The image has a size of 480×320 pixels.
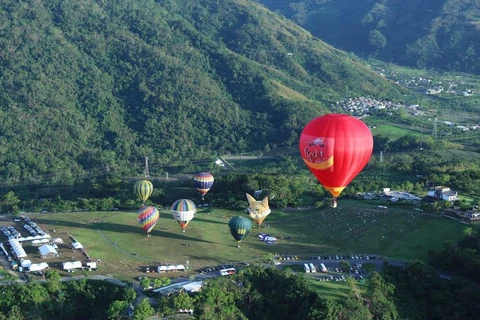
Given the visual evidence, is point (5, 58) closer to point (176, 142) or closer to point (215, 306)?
point (176, 142)

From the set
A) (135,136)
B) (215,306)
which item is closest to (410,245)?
(215,306)

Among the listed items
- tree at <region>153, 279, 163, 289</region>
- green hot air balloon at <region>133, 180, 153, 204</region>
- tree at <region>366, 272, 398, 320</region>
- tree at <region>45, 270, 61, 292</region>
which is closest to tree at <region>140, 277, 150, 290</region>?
tree at <region>153, 279, 163, 289</region>

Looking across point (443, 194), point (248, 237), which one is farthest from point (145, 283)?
point (443, 194)

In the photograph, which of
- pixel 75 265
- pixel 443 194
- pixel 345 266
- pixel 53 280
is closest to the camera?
pixel 53 280

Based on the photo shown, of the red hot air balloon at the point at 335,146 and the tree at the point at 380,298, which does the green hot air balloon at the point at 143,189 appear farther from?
the tree at the point at 380,298

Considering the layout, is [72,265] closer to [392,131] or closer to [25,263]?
[25,263]

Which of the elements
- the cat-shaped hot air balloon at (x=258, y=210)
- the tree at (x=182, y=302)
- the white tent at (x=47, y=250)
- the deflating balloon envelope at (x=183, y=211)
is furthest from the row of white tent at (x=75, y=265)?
the cat-shaped hot air balloon at (x=258, y=210)
